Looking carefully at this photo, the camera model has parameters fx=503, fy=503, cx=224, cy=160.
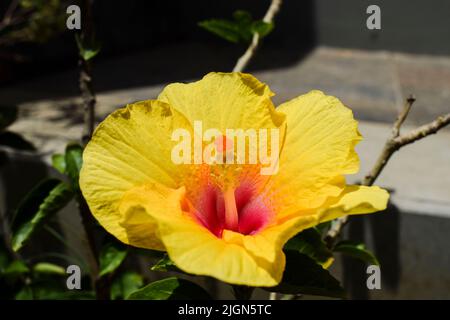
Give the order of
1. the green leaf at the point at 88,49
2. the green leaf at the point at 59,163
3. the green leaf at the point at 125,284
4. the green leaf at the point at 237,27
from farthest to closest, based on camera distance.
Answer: the green leaf at the point at 125,284
the green leaf at the point at 59,163
the green leaf at the point at 237,27
the green leaf at the point at 88,49

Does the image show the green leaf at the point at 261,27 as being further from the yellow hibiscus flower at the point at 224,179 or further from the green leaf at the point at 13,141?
the green leaf at the point at 13,141

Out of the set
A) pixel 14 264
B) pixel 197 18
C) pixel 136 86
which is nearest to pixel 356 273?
pixel 14 264

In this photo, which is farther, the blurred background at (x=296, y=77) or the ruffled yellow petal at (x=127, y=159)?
the blurred background at (x=296, y=77)

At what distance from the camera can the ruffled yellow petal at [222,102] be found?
0.86m

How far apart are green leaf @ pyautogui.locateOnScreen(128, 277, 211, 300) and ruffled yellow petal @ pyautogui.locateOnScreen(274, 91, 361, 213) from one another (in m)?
0.26

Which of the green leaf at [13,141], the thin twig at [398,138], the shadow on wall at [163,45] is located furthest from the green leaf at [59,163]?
the shadow on wall at [163,45]

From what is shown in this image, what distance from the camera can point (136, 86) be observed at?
408 centimetres

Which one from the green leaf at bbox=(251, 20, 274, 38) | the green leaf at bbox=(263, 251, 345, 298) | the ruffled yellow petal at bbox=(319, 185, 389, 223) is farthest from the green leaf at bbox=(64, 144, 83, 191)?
the ruffled yellow petal at bbox=(319, 185, 389, 223)

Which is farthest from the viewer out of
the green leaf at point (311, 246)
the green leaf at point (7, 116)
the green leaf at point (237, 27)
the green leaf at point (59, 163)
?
the green leaf at point (7, 116)

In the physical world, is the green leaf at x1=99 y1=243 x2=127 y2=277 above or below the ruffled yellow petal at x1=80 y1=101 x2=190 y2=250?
below

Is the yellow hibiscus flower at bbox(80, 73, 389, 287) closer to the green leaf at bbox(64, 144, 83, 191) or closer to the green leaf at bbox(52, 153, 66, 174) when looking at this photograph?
the green leaf at bbox(64, 144, 83, 191)

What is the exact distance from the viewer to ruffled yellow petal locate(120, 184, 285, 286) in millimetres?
639
